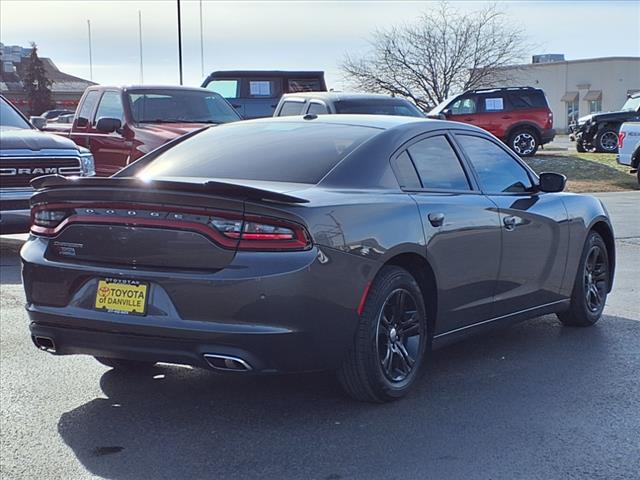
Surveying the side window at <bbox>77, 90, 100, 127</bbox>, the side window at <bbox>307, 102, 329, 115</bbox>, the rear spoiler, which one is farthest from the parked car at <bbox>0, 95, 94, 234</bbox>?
the rear spoiler

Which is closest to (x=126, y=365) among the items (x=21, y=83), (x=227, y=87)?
(x=227, y=87)

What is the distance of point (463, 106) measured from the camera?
91.7 feet

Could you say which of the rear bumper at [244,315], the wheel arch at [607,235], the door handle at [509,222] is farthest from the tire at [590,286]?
the rear bumper at [244,315]

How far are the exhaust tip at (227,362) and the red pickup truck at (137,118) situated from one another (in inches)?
350

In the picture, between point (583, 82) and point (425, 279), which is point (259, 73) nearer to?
point (425, 279)

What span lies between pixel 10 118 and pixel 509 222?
332 inches

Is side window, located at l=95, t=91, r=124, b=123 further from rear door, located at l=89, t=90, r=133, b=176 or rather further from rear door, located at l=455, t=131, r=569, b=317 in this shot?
rear door, located at l=455, t=131, r=569, b=317

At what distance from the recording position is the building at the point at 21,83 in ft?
249

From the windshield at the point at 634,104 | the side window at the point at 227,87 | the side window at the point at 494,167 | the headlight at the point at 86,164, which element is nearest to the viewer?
the side window at the point at 494,167

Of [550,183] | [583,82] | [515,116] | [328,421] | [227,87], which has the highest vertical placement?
[583,82]

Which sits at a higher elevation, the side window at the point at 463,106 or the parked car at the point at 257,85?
the parked car at the point at 257,85

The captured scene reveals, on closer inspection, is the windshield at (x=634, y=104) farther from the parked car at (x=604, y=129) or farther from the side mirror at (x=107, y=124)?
the side mirror at (x=107, y=124)

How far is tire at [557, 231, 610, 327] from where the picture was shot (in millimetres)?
7258

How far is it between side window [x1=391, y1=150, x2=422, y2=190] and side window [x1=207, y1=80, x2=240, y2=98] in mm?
16679
